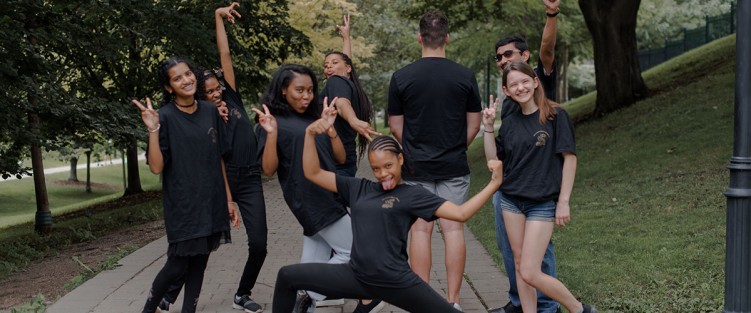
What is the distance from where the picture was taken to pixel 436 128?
17.4 ft

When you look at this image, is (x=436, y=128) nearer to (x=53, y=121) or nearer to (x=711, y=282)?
(x=711, y=282)

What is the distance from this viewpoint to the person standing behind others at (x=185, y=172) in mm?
5117

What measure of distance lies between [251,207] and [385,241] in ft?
5.92

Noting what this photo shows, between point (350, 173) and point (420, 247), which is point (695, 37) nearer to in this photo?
point (350, 173)

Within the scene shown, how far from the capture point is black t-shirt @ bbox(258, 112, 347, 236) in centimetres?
512

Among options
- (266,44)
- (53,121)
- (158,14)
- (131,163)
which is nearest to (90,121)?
(53,121)

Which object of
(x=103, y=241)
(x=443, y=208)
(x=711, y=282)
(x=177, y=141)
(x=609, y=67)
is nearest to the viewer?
(x=443, y=208)

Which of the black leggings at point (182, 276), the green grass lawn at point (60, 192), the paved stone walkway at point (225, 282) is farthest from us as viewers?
the green grass lawn at point (60, 192)

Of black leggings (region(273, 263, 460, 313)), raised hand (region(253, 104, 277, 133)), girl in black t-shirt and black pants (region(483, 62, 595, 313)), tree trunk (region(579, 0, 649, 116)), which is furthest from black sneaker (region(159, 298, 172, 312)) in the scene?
tree trunk (region(579, 0, 649, 116))

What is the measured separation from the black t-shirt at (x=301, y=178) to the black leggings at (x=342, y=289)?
733 millimetres

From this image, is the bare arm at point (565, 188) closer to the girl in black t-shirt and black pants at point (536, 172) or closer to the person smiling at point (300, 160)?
the girl in black t-shirt and black pants at point (536, 172)

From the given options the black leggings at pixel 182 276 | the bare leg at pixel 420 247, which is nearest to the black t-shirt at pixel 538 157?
the bare leg at pixel 420 247

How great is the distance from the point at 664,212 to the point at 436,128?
537 cm

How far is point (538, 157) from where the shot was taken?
4.73m
